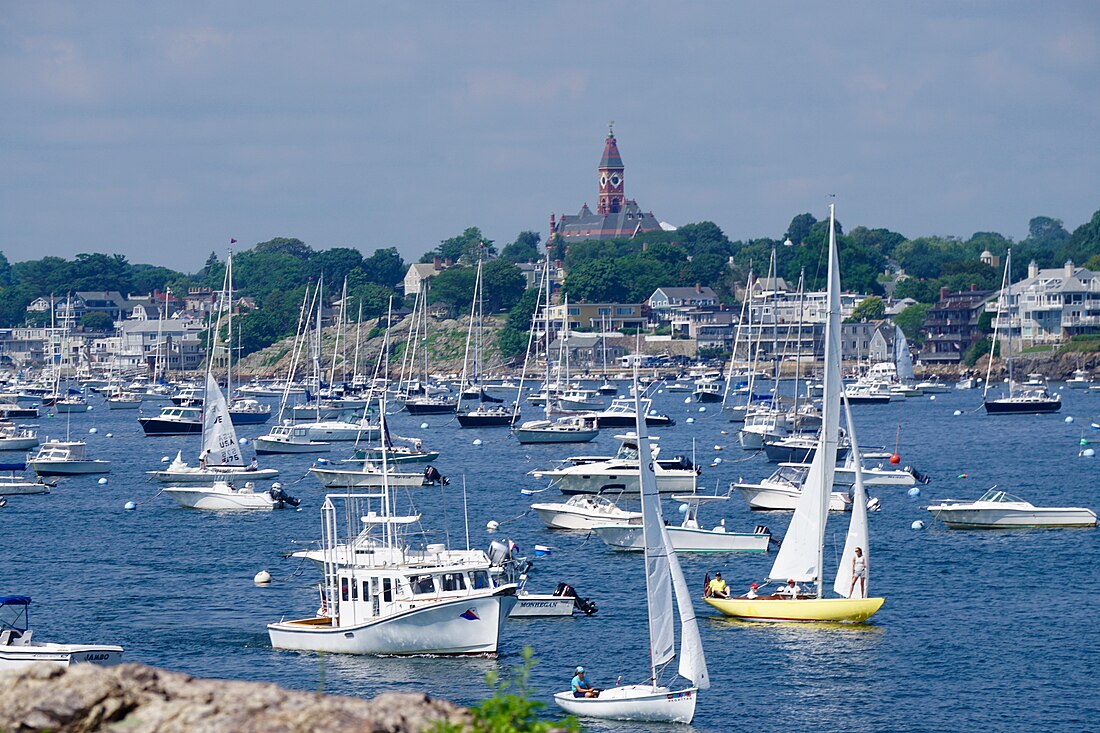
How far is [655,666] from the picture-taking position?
117 feet

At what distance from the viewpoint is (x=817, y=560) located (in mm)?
46375

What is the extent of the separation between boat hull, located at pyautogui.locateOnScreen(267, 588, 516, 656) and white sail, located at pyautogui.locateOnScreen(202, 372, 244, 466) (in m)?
47.9

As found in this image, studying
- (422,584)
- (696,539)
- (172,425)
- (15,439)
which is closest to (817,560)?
(422,584)

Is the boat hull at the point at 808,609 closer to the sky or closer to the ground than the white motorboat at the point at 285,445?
closer to the sky

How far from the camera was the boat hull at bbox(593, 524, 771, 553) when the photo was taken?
59.2 meters

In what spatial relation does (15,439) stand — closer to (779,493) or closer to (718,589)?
(779,493)

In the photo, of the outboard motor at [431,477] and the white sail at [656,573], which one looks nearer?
the white sail at [656,573]

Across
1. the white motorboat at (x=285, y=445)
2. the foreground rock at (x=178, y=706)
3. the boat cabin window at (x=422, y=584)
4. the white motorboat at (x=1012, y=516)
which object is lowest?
the white motorboat at (x=285, y=445)

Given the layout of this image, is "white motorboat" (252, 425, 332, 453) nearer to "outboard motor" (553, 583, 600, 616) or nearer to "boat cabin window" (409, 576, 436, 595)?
"outboard motor" (553, 583, 600, 616)

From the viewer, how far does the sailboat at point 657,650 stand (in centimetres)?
3478

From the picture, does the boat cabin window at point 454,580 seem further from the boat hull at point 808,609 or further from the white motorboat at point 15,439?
the white motorboat at point 15,439

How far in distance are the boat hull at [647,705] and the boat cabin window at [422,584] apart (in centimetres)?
726

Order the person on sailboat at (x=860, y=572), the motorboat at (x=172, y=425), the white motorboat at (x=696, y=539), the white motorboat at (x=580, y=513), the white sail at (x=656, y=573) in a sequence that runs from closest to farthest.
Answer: the white sail at (x=656, y=573)
the person on sailboat at (x=860, y=572)
the white motorboat at (x=696, y=539)
the white motorboat at (x=580, y=513)
the motorboat at (x=172, y=425)

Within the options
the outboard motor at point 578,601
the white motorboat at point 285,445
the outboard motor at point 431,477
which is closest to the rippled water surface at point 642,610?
the outboard motor at point 578,601
